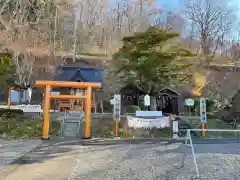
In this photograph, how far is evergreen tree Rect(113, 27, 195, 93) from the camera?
47.6 ft

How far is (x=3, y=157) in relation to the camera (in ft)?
23.4

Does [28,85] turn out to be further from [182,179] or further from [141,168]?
[182,179]

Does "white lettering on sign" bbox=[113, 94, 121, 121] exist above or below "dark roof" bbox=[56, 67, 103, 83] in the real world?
below

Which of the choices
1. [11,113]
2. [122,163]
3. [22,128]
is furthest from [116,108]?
[122,163]

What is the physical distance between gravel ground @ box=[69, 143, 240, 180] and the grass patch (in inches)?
148

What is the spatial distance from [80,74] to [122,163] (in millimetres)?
14678

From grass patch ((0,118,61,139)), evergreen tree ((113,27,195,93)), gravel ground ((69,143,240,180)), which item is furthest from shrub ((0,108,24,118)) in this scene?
gravel ground ((69,143,240,180))

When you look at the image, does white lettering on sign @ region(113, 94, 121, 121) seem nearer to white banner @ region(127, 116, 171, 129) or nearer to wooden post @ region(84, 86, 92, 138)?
white banner @ region(127, 116, 171, 129)

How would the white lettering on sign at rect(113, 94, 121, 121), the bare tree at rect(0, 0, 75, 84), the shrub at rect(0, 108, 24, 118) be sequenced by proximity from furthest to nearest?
the bare tree at rect(0, 0, 75, 84), the shrub at rect(0, 108, 24, 118), the white lettering on sign at rect(113, 94, 121, 121)

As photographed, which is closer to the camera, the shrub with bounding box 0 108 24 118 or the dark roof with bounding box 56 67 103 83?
the shrub with bounding box 0 108 24 118

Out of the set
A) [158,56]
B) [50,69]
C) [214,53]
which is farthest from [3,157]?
[214,53]

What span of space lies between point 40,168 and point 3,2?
50.2ft

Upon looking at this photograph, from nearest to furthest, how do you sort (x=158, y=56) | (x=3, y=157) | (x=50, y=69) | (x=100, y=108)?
(x=3, y=157) < (x=158, y=56) < (x=100, y=108) < (x=50, y=69)

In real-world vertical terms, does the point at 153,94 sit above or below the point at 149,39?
below
